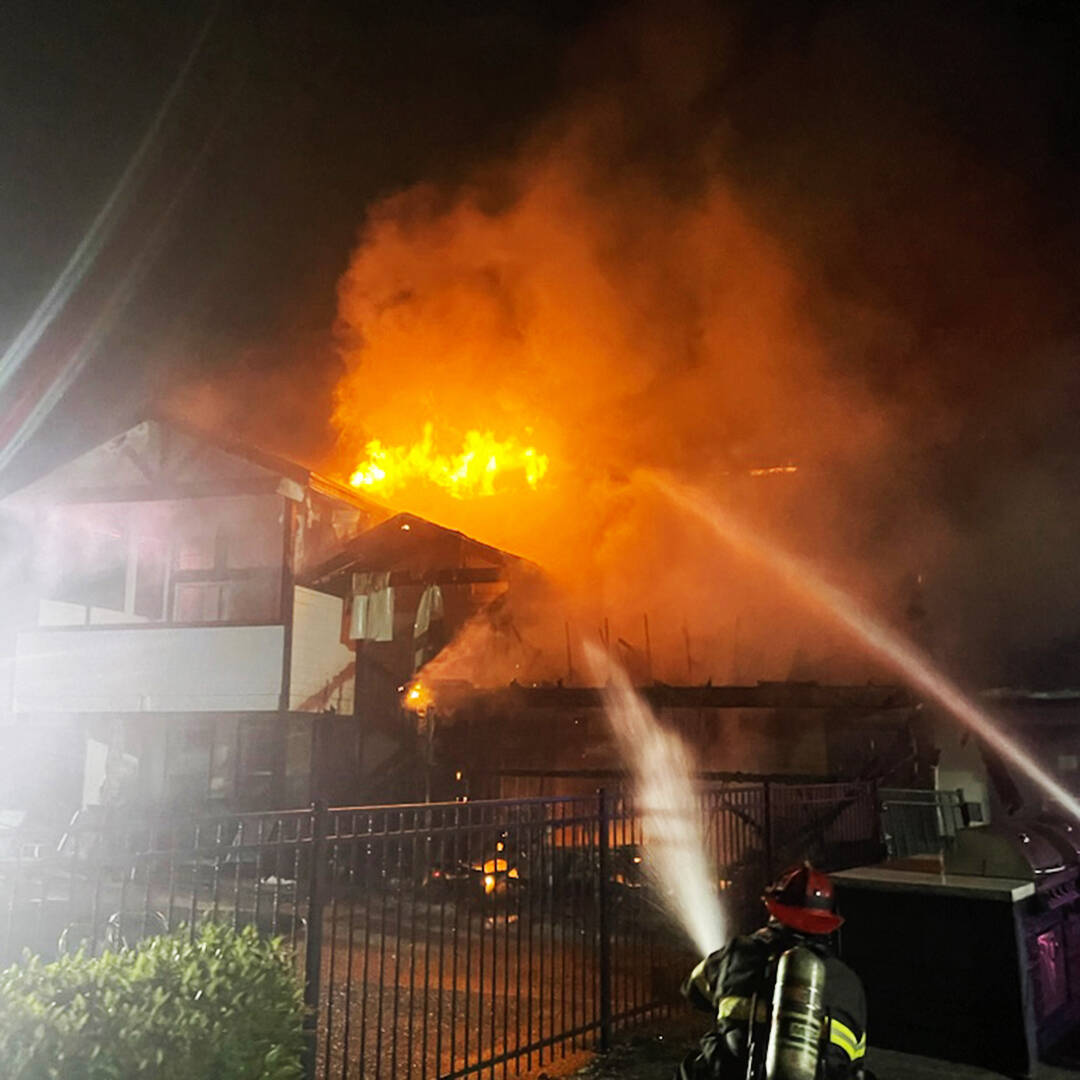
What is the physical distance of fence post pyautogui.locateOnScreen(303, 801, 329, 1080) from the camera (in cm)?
412

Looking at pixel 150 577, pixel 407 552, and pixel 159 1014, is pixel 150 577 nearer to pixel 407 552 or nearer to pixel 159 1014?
pixel 407 552

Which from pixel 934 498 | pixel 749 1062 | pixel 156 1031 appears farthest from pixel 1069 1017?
pixel 934 498

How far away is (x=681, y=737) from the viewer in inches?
532

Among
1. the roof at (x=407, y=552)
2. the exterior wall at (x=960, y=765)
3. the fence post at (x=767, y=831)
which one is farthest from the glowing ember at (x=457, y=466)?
the fence post at (x=767, y=831)

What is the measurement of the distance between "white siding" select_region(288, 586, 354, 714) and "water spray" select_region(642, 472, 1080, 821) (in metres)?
6.81

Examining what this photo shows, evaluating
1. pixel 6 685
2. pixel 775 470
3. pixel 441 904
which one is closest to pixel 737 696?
Result: pixel 775 470

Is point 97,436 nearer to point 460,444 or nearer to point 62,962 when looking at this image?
point 460,444

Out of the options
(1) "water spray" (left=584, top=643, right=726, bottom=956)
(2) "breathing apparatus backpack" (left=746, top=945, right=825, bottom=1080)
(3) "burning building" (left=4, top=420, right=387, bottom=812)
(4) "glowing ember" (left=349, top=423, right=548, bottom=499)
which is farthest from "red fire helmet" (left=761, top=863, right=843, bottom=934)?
(4) "glowing ember" (left=349, top=423, right=548, bottom=499)

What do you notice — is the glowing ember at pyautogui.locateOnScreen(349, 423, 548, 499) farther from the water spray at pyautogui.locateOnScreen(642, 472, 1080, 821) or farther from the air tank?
the air tank

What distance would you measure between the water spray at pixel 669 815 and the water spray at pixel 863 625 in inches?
133

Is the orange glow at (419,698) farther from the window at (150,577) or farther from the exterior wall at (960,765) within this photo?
the exterior wall at (960,765)

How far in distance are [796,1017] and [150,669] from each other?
48.7 feet

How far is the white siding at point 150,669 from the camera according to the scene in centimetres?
1489

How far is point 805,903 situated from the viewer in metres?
3.06
